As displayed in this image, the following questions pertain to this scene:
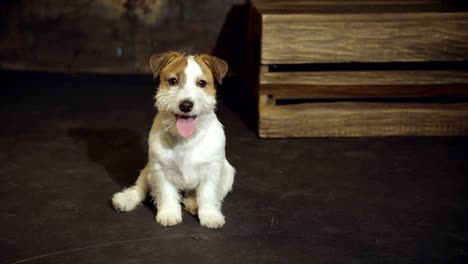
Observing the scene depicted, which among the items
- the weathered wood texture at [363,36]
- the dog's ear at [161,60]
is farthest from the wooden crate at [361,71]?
the dog's ear at [161,60]

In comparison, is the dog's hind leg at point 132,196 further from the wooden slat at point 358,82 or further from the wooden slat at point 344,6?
the wooden slat at point 344,6

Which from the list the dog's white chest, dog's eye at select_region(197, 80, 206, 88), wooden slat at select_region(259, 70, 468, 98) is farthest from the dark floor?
dog's eye at select_region(197, 80, 206, 88)

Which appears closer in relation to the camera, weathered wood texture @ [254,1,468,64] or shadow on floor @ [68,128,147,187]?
shadow on floor @ [68,128,147,187]

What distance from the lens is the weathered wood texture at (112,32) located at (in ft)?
20.1

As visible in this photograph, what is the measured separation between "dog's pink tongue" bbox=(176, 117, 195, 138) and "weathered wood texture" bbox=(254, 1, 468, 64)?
1.56m

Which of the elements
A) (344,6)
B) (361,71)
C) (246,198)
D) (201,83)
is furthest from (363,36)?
(201,83)

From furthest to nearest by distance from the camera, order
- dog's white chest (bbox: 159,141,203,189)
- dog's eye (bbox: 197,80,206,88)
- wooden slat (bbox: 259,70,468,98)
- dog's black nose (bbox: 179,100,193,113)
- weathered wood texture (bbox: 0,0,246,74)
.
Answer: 1. weathered wood texture (bbox: 0,0,246,74)
2. wooden slat (bbox: 259,70,468,98)
3. dog's white chest (bbox: 159,141,203,189)
4. dog's eye (bbox: 197,80,206,88)
5. dog's black nose (bbox: 179,100,193,113)

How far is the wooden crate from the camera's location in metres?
4.51

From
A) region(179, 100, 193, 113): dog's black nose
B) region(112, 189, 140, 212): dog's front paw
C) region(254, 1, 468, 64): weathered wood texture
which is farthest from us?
region(254, 1, 468, 64): weathered wood texture

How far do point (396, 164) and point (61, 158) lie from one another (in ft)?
7.17

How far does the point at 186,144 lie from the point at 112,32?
3.30 meters

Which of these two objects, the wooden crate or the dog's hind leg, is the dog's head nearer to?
the dog's hind leg

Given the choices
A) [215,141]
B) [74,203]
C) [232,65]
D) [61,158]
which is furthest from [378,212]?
[232,65]

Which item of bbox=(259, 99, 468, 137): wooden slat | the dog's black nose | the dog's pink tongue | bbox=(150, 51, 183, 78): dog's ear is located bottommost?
bbox=(259, 99, 468, 137): wooden slat
